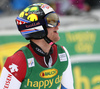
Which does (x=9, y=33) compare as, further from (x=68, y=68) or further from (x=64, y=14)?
(x=68, y=68)

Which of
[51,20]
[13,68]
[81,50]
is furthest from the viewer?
[81,50]

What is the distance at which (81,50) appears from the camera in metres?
4.69

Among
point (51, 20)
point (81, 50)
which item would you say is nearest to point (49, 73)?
point (51, 20)

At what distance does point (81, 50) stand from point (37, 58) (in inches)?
108

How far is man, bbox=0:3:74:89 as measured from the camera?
6.39ft

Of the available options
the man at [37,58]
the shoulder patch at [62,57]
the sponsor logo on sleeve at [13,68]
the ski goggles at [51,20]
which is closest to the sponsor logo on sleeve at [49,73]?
the man at [37,58]

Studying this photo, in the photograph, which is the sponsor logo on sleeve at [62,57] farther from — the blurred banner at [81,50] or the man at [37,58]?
the blurred banner at [81,50]

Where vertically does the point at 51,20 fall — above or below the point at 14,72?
above

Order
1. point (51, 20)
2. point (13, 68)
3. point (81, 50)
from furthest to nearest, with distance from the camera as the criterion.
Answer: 1. point (81, 50)
2. point (51, 20)
3. point (13, 68)

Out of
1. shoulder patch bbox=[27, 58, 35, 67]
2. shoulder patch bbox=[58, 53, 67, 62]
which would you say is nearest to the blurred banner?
shoulder patch bbox=[58, 53, 67, 62]

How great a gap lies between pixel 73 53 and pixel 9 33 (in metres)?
1.25

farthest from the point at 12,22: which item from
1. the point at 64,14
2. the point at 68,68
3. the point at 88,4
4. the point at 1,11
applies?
the point at 68,68

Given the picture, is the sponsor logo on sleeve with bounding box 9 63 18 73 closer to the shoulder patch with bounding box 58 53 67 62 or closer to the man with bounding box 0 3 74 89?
the man with bounding box 0 3 74 89

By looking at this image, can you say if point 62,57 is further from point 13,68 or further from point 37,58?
point 13,68
